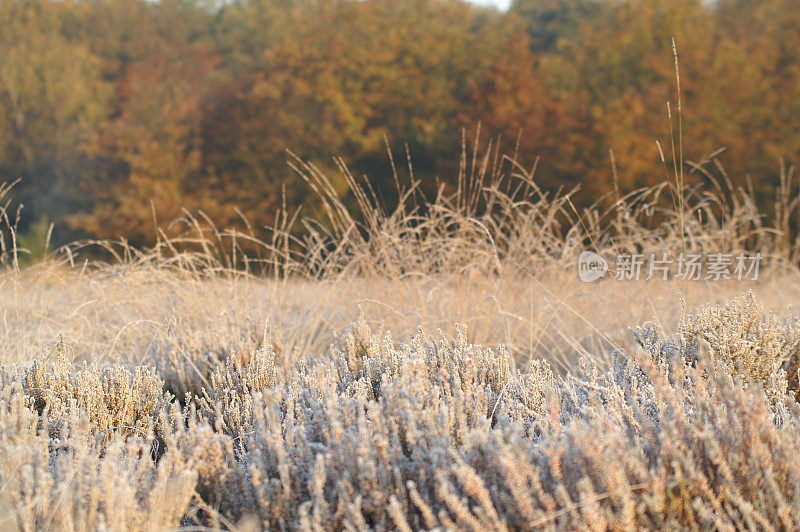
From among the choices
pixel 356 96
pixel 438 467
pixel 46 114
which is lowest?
pixel 46 114

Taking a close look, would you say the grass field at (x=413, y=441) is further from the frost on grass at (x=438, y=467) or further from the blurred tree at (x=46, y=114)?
the blurred tree at (x=46, y=114)

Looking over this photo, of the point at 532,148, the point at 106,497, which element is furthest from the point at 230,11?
the point at 106,497

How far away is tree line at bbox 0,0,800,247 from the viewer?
17953mm

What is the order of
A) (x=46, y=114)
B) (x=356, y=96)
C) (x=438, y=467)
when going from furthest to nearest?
1. (x=46, y=114)
2. (x=356, y=96)
3. (x=438, y=467)

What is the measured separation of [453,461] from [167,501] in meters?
0.79

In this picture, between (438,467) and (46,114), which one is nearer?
(438,467)

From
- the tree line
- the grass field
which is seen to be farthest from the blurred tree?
the grass field

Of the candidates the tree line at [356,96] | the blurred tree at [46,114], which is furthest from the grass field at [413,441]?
the blurred tree at [46,114]

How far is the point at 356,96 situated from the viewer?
73.8 feet

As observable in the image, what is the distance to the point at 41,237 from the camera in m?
17.2

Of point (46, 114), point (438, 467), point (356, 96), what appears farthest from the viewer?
point (46, 114)

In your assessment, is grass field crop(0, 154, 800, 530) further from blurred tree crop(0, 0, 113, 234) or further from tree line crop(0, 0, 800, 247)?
blurred tree crop(0, 0, 113, 234)

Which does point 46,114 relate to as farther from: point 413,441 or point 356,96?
point 413,441

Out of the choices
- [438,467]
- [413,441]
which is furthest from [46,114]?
[438,467]
